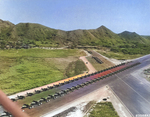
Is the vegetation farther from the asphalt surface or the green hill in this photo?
the green hill

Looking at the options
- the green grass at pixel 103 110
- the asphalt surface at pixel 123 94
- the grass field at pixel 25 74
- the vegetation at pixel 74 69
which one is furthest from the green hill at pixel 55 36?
the green grass at pixel 103 110

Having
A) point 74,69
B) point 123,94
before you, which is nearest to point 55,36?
point 74,69

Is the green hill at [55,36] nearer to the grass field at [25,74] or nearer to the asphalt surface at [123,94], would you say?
the grass field at [25,74]

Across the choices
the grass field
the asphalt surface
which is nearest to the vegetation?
the grass field

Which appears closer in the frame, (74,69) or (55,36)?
(74,69)

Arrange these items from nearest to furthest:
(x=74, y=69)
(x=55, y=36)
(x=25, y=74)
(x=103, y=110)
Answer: (x=103, y=110)
(x=25, y=74)
(x=74, y=69)
(x=55, y=36)

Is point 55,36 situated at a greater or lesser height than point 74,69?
greater

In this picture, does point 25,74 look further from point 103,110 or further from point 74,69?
point 103,110
